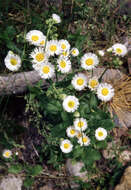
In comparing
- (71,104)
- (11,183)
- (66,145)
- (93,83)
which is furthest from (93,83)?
(11,183)

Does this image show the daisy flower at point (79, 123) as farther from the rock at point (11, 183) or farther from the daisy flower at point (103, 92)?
the rock at point (11, 183)

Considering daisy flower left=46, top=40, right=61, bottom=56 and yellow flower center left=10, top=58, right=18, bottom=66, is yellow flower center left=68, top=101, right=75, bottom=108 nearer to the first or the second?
daisy flower left=46, top=40, right=61, bottom=56

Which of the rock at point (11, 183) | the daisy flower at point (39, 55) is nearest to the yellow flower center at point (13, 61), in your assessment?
the daisy flower at point (39, 55)

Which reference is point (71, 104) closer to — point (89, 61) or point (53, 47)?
point (89, 61)

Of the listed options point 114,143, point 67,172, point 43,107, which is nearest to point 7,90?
point 43,107

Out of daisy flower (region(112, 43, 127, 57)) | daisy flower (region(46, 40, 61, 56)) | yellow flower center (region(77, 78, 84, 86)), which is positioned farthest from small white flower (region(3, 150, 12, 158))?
daisy flower (region(112, 43, 127, 57))
